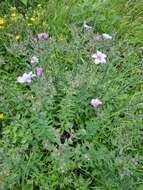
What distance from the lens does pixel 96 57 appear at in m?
2.53

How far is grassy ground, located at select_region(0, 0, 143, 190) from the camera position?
7.07ft

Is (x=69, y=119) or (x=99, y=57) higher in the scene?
(x=99, y=57)

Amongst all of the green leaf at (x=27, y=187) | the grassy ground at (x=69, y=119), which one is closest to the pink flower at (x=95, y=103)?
the grassy ground at (x=69, y=119)

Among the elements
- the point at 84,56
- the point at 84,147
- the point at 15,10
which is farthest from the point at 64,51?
the point at 84,147

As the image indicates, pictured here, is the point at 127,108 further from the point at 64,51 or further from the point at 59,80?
the point at 64,51

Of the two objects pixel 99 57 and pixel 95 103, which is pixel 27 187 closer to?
pixel 95 103

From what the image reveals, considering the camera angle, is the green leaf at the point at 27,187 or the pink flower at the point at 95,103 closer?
the green leaf at the point at 27,187

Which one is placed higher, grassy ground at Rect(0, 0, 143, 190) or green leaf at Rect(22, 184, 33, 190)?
grassy ground at Rect(0, 0, 143, 190)

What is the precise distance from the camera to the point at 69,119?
2354mm

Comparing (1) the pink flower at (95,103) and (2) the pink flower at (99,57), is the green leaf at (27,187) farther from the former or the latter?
(2) the pink flower at (99,57)

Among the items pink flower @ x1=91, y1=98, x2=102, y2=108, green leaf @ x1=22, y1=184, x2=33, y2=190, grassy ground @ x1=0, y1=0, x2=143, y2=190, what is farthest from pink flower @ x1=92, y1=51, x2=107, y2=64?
green leaf @ x1=22, y1=184, x2=33, y2=190

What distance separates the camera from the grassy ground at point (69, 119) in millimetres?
2154

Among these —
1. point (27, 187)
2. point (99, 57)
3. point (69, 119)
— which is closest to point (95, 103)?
point (69, 119)

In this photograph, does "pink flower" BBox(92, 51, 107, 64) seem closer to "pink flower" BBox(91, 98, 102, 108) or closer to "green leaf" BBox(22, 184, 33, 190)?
"pink flower" BBox(91, 98, 102, 108)
